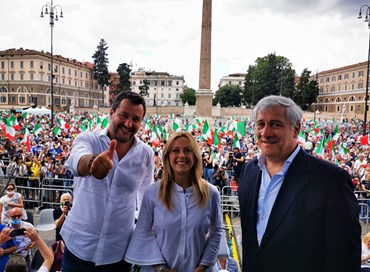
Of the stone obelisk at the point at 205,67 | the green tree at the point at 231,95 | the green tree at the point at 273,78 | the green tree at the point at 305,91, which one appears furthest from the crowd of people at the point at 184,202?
the green tree at the point at 231,95

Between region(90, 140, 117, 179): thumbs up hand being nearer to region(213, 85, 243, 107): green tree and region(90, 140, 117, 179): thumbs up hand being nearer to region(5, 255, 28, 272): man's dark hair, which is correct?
region(5, 255, 28, 272): man's dark hair

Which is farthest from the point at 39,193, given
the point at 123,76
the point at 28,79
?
the point at 123,76

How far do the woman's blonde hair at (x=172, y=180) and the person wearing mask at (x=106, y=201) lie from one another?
227mm

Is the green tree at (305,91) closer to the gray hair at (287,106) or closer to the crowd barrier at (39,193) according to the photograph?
the crowd barrier at (39,193)

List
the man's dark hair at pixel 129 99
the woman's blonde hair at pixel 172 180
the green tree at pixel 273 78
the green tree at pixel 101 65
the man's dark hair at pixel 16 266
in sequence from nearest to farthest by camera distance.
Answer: the man's dark hair at pixel 129 99 → the woman's blonde hair at pixel 172 180 → the man's dark hair at pixel 16 266 → the green tree at pixel 273 78 → the green tree at pixel 101 65

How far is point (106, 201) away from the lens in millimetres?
2219

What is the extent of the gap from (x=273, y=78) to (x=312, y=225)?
238 feet

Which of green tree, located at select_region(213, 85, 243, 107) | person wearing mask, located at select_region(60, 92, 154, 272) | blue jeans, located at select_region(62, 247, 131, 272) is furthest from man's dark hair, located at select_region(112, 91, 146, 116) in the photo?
green tree, located at select_region(213, 85, 243, 107)

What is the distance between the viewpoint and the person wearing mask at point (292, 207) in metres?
1.80

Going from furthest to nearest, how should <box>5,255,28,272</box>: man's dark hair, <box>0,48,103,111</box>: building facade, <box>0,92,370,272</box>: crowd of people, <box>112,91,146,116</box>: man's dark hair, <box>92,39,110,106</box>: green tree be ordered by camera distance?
<box>92,39,110,106</box>: green tree
<box>0,48,103,111</box>: building facade
<box>5,255,28,272</box>: man's dark hair
<box>112,91,146,116</box>: man's dark hair
<box>0,92,370,272</box>: crowd of people

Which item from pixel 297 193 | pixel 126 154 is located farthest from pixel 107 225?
pixel 297 193

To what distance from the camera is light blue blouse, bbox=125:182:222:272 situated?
2.36 m

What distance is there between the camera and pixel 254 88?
238 feet

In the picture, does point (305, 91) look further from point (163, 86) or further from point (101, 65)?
point (163, 86)
